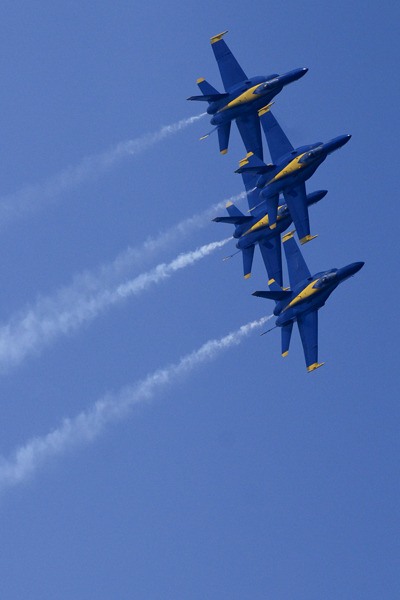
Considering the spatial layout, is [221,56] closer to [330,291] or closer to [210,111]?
[210,111]

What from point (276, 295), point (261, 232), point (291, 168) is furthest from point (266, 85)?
point (276, 295)

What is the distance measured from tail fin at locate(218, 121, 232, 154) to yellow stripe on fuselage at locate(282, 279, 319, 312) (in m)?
10.6

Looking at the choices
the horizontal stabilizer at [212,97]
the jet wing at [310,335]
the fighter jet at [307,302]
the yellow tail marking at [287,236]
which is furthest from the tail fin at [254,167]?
the jet wing at [310,335]

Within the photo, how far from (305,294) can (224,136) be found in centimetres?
1187

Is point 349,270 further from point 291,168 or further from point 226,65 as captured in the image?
point 226,65

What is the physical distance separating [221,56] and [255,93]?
176 inches

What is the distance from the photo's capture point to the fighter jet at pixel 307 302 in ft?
374

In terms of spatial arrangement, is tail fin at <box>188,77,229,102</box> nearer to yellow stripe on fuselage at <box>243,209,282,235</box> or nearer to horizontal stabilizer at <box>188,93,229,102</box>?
horizontal stabilizer at <box>188,93,229,102</box>

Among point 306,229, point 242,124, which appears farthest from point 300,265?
point 242,124

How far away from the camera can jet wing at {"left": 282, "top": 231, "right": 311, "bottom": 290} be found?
11669 centimetres

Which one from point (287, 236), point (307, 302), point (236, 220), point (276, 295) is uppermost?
point (236, 220)

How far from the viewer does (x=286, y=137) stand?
117m

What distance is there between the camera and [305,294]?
114 m

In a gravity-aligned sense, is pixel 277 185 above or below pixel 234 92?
below
